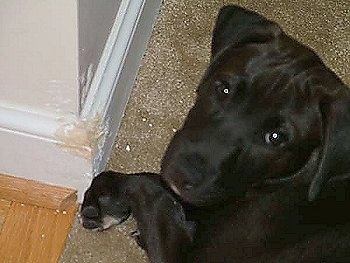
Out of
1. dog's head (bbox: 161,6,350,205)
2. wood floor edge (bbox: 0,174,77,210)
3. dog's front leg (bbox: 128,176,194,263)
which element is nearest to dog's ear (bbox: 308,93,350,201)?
dog's head (bbox: 161,6,350,205)

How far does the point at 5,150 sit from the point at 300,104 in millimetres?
674

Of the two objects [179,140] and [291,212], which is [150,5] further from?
[291,212]

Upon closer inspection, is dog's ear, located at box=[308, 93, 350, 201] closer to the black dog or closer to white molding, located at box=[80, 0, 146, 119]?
the black dog

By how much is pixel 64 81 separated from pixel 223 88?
31 centimetres

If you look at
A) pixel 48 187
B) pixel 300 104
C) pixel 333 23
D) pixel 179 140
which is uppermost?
pixel 300 104

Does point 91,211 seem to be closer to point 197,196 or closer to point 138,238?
point 138,238

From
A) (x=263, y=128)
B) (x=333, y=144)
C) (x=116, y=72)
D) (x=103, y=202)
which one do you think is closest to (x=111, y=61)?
(x=116, y=72)

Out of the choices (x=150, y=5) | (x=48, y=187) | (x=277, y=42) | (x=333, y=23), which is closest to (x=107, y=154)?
(x=48, y=187)

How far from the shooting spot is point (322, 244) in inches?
67.4

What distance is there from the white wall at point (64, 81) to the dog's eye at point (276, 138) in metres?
0.39

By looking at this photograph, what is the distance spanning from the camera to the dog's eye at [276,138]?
1663 mm

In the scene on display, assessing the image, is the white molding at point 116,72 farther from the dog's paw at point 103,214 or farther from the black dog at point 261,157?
the black dog at point 261,157

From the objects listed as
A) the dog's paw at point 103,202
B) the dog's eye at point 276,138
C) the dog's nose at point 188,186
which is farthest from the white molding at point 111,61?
the dog's eye at point 276,138

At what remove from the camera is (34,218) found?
202cm
